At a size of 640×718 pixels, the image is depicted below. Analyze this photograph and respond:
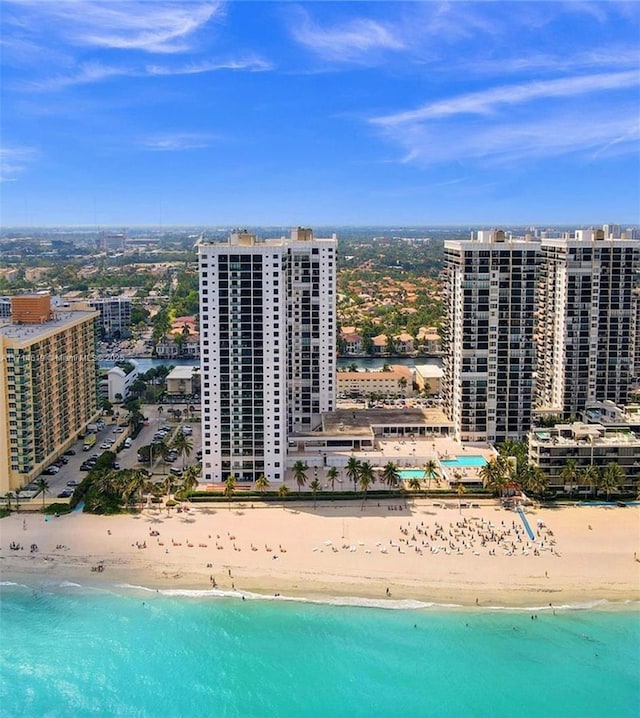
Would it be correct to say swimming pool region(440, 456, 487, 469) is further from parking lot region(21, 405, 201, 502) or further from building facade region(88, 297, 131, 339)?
building facade region(88, 297, 131, 339)

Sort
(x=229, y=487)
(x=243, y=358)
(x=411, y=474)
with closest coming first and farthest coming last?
(x=229, y=487) < (x=243, y=358) < (x=411, y=474)

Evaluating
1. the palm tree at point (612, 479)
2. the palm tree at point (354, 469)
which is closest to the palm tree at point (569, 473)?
the palm tree at point (612, 479)

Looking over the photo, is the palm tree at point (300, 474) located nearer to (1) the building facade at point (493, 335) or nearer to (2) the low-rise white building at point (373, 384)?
(1) the building facade at point (493, 335)

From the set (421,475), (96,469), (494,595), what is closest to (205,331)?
(96,469)

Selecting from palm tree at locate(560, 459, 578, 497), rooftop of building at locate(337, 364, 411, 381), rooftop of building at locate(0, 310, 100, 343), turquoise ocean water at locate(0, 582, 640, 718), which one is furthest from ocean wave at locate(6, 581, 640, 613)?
rooftop of building at locate(337, 364, 411, 381)

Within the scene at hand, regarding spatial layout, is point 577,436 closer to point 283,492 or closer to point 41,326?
point 283,492

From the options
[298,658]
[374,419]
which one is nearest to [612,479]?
[374,419]

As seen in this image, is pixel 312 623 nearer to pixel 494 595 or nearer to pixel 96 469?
pixel 494 595
